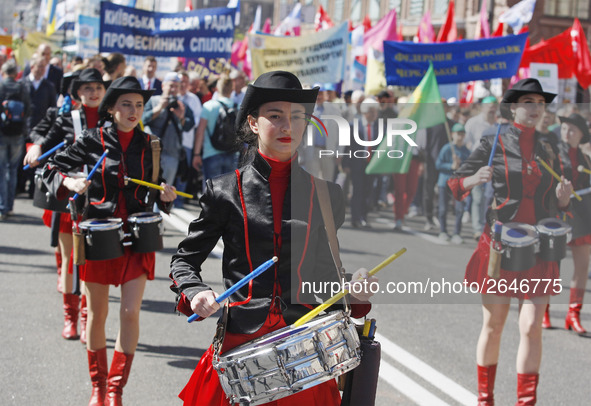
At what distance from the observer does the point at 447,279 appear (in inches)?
155

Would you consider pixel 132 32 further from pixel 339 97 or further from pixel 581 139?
pixel 581 139

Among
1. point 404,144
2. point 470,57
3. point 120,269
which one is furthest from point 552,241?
point 470,57

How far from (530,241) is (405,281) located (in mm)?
1533

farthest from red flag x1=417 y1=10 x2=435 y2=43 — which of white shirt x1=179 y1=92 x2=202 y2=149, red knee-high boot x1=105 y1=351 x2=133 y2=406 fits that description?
red knee-high boot x1=105 y1=351 x2=133 y2=406

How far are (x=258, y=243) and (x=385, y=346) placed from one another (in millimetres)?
3446

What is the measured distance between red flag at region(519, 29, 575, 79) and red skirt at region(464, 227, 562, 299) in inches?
392

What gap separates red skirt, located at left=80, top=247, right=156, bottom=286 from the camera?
513 centimetres

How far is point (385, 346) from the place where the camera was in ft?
21.5

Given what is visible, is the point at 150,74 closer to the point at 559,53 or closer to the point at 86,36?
the point at 559,53

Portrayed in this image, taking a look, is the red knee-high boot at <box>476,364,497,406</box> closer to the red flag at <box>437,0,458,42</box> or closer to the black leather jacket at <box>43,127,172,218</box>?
the black leather jacket at <box>43,127,172,218</box>

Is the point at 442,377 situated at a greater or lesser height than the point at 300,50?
A: lesser

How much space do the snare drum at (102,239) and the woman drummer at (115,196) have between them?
0.10m

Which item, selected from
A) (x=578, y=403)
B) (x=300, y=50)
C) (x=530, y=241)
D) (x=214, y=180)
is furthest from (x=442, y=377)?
(x=300, y=50)

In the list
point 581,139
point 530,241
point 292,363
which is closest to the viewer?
point 292,363
